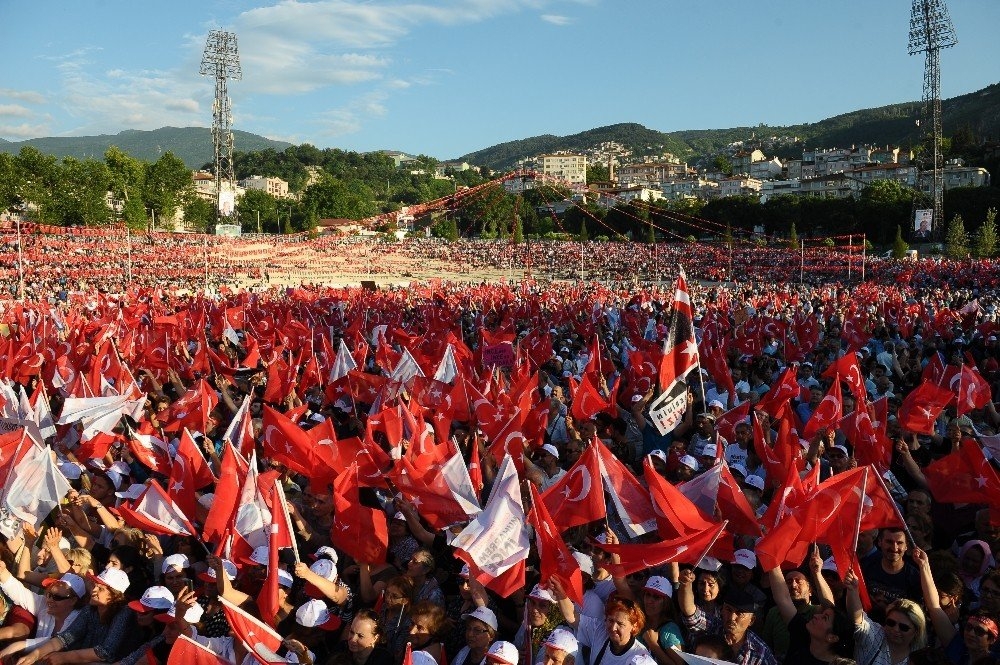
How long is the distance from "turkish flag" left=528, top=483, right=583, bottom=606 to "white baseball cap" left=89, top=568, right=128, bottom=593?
2461 millimetres

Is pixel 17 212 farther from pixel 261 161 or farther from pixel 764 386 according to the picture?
pixel 261 161

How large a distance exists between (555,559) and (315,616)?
1.33 m

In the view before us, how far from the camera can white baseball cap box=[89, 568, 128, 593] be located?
14.7 feet

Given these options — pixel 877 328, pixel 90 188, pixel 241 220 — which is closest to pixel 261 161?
pixel 241 220

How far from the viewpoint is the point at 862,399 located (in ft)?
24.9

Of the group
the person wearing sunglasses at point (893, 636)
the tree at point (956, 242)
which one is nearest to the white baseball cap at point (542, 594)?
the person wearing sunglasses at point (893, 636)

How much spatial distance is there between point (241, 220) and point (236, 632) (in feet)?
347

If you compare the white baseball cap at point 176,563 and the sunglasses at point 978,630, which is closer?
the sunglasses at point 978,630

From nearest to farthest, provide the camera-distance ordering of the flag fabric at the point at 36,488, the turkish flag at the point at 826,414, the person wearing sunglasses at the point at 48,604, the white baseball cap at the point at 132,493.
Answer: the person wearing sunglasses at the point at 48,604 → the flag fabric at the point at 36,488 → the white baseball cap at the point at 132,493 → the turkish flag at the point at 826,414

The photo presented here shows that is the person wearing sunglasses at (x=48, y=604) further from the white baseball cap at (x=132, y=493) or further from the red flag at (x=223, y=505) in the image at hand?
the white baseball cap at (x=132, y=493)

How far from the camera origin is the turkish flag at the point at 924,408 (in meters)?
7.56

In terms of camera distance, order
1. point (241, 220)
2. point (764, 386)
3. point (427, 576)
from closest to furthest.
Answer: point (427, 576) < point (764, 386) < point (241, 220)

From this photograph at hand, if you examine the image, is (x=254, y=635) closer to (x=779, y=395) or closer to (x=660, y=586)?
(x=660, y=586)

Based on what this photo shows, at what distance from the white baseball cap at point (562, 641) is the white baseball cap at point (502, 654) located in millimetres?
202
